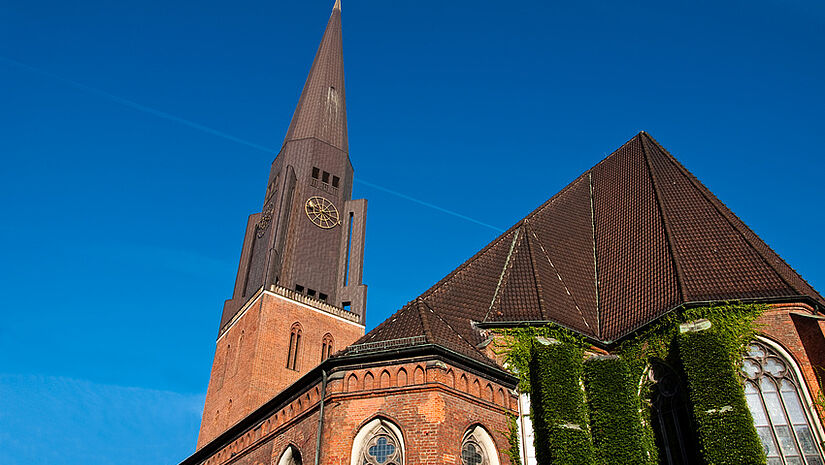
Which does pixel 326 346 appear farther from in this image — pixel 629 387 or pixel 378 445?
pixel 629 387

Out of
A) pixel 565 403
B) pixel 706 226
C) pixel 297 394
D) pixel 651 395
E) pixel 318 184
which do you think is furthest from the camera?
pixel 318 184

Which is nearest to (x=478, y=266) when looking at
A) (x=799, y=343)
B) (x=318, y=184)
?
(x=799, y=343)

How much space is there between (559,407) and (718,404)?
2.94 meters

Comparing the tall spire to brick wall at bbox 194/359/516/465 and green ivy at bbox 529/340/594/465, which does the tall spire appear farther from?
green ivy at bbox 529/340/594/465

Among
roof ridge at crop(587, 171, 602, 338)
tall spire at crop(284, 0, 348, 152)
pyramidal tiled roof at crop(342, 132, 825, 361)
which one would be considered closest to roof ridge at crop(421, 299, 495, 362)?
pyramidal tiled roof at crop(342, 132, 825, 361)

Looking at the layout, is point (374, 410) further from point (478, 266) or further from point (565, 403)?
point (478, 266)

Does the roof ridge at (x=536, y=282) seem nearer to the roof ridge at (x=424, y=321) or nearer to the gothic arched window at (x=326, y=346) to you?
the roof ridge at (x=424, y=321)

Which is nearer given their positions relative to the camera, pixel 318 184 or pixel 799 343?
pixel 799 343

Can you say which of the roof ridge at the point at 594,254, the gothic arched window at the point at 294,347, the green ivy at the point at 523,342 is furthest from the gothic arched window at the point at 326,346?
the green ivy at the point at 523,342

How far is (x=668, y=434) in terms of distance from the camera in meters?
14.1

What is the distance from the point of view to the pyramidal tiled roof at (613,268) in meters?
15.5

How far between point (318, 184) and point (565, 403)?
31905mm

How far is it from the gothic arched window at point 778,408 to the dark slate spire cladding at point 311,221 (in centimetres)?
2766

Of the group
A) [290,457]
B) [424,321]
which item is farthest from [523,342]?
[290,457]
